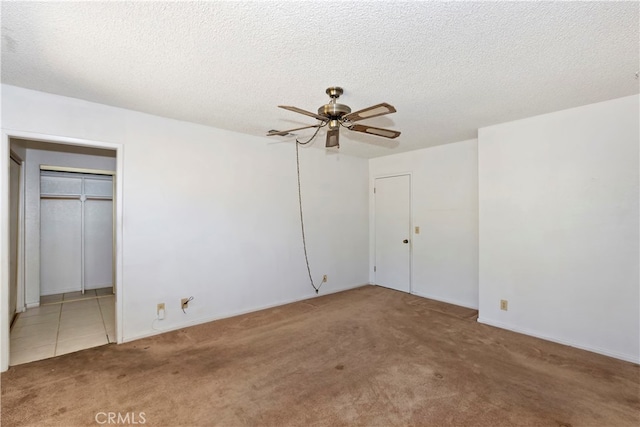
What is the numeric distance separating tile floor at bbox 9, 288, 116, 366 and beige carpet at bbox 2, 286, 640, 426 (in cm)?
25

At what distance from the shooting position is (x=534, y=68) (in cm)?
217

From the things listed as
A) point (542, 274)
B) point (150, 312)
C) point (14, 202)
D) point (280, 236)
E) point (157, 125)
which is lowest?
point (150, 312)

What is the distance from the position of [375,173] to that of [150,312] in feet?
14.0

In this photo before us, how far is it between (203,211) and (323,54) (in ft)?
8.13

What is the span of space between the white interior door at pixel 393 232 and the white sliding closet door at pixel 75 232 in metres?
4.98

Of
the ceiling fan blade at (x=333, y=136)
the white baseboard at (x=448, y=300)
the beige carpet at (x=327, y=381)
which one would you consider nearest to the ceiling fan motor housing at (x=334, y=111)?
the ceiling fan blade at (x=333, y=136)

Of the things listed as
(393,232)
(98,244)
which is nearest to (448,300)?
(393,232)

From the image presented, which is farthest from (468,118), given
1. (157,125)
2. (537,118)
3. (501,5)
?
(157,125)

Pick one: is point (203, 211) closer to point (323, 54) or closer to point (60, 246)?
point (323, 54)

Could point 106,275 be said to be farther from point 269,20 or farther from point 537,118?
point 537,118

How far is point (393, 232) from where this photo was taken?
523cm

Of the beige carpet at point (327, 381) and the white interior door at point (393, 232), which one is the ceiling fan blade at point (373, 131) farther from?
the white interior door at point (393, 232)

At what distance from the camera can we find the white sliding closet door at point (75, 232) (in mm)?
4609

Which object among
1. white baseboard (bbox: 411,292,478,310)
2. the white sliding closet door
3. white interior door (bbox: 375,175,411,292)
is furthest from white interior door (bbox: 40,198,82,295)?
white baseboard (bbox: 411,292,478,310)
